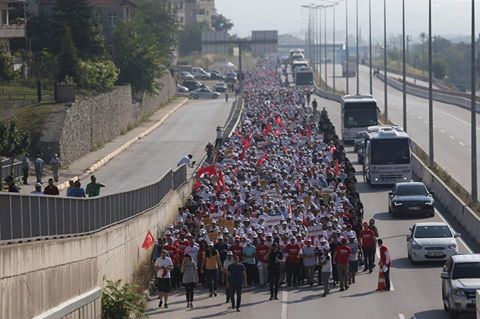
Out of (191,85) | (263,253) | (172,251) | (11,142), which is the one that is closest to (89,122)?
(11,142)

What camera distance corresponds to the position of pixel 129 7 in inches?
4397

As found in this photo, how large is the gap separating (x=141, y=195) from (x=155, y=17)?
11744 cm

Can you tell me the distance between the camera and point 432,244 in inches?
1336

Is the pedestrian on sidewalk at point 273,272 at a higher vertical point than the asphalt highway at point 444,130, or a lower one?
higher

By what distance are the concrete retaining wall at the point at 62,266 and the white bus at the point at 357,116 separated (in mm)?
36764

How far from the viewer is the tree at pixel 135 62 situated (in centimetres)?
9519

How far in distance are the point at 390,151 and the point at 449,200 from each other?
7309mm

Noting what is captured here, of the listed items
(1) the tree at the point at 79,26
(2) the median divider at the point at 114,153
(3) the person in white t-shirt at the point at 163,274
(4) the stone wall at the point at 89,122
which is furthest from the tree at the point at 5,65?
(3) the person in white t-shirt at the point at 163,274

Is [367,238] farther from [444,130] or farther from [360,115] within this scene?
[444,130]

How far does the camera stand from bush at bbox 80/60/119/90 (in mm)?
77488

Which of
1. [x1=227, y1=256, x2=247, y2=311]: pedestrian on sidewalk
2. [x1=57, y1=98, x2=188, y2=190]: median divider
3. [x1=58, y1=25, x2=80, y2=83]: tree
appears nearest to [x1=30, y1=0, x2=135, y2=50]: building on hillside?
[x1=57, y1=98, x2=188, y2=190]: median divider

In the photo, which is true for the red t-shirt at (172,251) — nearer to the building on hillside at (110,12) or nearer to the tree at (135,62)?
the tree at (135,62)

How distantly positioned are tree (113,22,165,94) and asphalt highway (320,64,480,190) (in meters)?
15.8

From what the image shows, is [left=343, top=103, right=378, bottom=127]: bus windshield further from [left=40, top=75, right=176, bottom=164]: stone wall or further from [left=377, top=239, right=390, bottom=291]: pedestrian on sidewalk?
[left=377, top=239, right=390, bottom=291]: pedestrian on sidewalk
